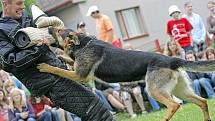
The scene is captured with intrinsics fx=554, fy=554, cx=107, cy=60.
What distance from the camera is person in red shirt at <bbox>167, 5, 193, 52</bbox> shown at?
14.1 meters

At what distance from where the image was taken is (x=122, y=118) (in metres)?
12.1

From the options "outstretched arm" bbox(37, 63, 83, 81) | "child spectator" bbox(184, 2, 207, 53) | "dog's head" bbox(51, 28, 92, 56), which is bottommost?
"child spectator" bbox(184, 2, 207, 53)

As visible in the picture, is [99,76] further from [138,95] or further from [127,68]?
[138,95]

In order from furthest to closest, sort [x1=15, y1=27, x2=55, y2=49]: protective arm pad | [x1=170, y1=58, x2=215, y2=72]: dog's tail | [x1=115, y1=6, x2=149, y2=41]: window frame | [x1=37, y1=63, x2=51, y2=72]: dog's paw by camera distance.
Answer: [x1=115, y1=6, x2=149, y2=41]: window frame → [x1=170, y1=58, x2=215, y2=72]: dog's tail → [x1=37, y1=63, x2=51, y2=72]: dog's paw → [x1=15, y1=27, x2=55, y2=49]: protective arm pad

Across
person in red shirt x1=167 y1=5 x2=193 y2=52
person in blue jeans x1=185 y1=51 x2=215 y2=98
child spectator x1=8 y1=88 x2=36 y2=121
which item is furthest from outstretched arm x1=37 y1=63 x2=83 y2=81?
person in red shirt x1=167 y1=5 x2=193 y2=52

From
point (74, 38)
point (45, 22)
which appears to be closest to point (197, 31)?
point (74, 38)

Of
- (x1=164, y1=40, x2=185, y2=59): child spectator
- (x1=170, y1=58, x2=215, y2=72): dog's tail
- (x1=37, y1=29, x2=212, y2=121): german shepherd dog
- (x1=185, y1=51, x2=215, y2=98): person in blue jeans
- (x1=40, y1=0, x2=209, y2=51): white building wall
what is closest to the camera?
(x1=37, y1=29, x2=212, y2=121): german shepherd dog

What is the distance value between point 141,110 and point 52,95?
18.5 ft

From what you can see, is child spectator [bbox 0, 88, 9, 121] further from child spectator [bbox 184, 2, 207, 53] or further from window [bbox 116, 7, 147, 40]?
window [bbox 116, 7, 147, 40]

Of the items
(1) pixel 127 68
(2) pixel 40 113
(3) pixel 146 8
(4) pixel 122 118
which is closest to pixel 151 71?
(1) pixel 127 68

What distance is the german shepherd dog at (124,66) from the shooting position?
7.12 meters

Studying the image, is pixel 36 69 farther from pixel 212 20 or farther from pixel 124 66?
pixel 212 20

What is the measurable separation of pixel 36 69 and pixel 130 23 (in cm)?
1800

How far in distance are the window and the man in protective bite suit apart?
1726 cm
